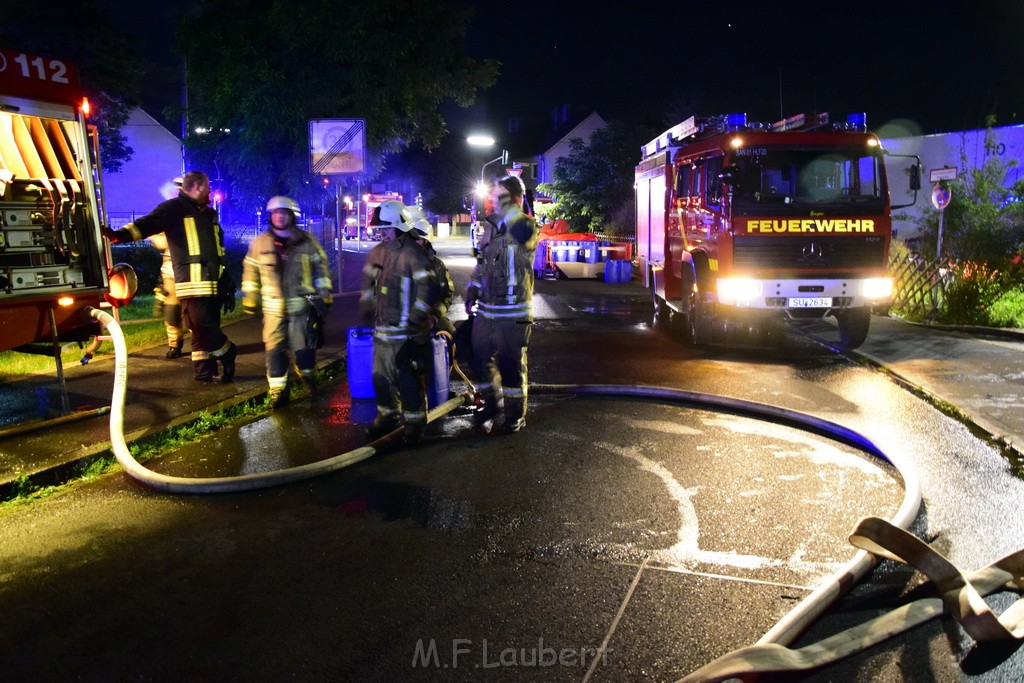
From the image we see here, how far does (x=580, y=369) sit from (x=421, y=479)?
4.46 metres

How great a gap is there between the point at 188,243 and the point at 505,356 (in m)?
3.54

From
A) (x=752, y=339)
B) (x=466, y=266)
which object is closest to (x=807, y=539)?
(x=752, y=339)

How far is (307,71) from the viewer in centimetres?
1920

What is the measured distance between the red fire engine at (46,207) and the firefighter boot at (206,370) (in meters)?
1.08

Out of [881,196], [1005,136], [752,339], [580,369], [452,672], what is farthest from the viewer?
[1005,136]

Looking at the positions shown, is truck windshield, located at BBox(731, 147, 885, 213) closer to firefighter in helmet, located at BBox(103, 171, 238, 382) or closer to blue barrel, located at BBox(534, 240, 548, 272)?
firefighter in helmet, located at BBox(103, 171, 238, 382)

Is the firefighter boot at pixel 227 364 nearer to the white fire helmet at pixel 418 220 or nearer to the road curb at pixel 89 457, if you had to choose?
the road curb at pixel 89 457

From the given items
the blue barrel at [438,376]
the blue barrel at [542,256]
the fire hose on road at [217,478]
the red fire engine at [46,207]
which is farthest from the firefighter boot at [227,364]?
the blue barrel at [542,256]

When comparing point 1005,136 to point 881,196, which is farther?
point 1005,136

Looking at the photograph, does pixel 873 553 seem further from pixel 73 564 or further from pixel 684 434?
pixel 73 564

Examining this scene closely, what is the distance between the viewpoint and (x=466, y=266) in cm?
2870

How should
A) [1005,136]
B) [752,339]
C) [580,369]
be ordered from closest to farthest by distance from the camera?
[580,369]
[752,339]
[1005,136]

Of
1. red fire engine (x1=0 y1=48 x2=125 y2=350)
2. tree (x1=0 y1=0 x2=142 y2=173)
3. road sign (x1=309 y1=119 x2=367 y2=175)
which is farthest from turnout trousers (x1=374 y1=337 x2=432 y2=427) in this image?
tree (x1=0 y1=0 x2=142 y2=173)

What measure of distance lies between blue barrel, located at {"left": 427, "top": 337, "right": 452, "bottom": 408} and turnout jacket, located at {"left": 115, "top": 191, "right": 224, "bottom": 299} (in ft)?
8.18
